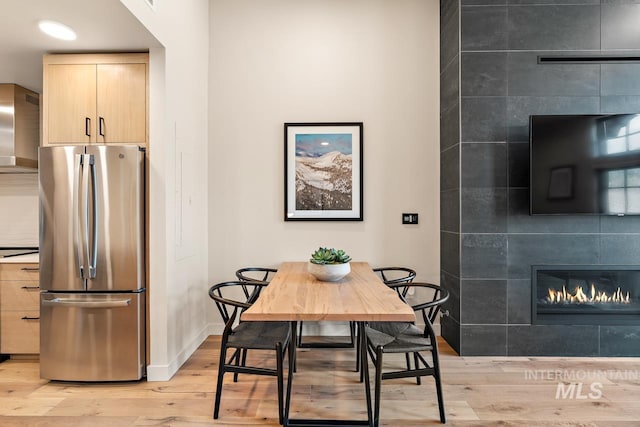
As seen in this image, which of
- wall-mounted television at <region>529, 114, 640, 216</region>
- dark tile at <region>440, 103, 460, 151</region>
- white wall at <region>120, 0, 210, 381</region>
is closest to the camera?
white wall at <region>120, 0, 210, 381</region>

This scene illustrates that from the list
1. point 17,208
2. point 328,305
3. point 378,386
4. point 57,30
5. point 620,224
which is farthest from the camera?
point 17,208

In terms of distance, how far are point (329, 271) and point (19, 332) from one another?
8.15 feet

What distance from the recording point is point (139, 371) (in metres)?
2.61

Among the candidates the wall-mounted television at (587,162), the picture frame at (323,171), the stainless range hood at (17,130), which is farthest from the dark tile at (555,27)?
the stainless range hood at (17,130)

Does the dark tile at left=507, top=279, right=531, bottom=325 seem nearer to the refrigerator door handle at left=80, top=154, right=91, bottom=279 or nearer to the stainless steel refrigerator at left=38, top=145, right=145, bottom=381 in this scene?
the stainless steel refrigerator at left=38, top=145, right=145, bottom=381

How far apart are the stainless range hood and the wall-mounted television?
413 centimetres

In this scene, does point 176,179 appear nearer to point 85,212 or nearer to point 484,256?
point 85,212

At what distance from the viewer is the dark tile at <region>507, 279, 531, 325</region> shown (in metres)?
3.08

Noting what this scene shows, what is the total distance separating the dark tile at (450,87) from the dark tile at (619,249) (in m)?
1.61

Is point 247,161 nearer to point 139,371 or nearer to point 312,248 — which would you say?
point 312,248

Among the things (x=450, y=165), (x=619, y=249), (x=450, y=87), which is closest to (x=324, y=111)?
(x=450, y=87)

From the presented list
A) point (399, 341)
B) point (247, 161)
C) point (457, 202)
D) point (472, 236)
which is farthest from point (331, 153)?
point (399, 341)

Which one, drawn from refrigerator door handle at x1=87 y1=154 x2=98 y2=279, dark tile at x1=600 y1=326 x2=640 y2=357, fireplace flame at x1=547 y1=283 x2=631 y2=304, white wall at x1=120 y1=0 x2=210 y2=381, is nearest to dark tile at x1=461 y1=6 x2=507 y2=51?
fireplace flame at x1=547 y1=283 x2=631 y2=304

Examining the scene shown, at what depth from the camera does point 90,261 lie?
2.54m
